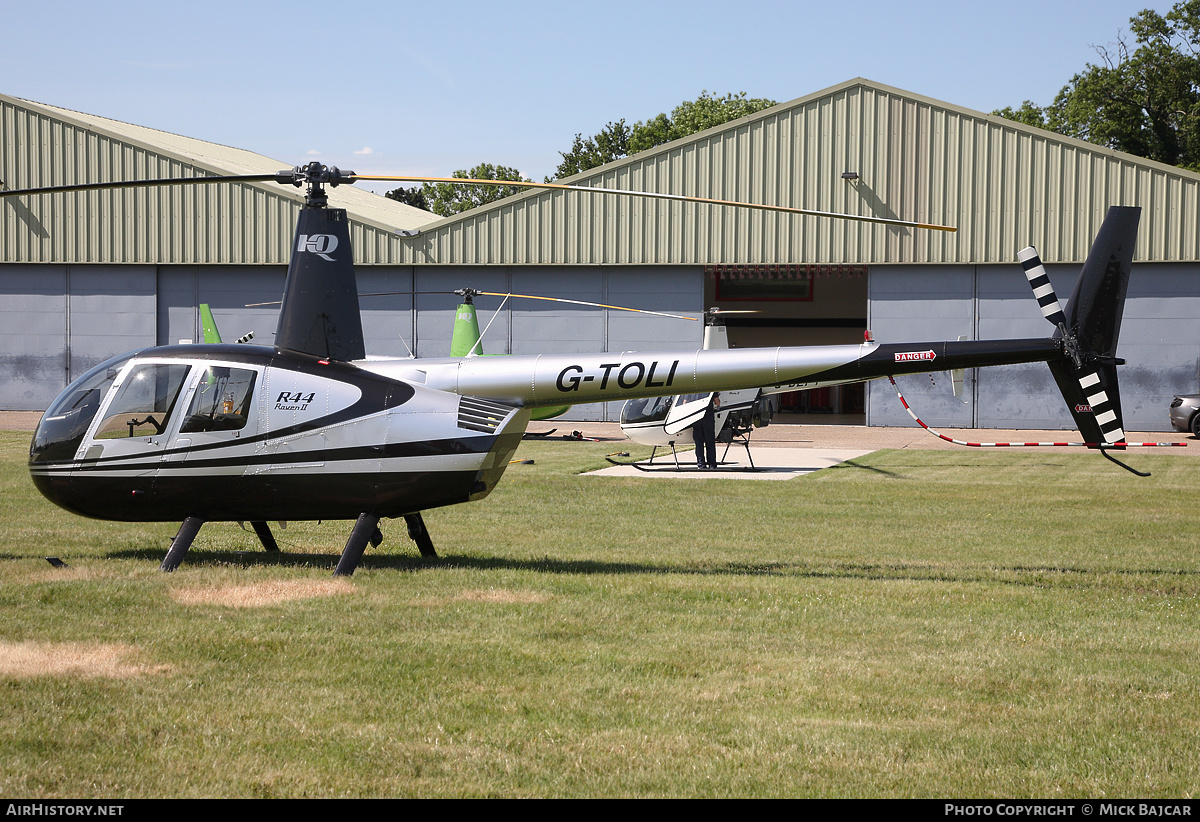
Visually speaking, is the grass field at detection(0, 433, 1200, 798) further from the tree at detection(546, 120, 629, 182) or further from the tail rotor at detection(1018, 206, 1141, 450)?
the tree at detection(546, 120, 629, 182)

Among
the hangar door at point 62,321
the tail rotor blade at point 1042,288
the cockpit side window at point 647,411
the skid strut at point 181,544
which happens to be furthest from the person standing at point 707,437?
the hangar door at point 62,321

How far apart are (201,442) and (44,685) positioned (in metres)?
3.65

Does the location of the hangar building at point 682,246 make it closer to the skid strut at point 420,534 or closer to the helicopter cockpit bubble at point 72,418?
the skid strut at point 420,534

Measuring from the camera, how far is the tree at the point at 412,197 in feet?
315

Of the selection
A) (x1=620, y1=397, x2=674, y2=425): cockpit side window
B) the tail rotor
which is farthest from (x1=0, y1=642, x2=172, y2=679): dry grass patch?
(x1=620, y1=397, x2=674, y2=425): cockpit side window

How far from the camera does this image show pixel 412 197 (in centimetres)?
9888

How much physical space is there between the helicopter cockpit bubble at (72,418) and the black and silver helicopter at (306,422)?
0.04 feet

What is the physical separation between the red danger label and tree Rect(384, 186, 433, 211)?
87.2m

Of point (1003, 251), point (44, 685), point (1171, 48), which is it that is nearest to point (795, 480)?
point (44, 685)

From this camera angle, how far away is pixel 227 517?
960 centimetres

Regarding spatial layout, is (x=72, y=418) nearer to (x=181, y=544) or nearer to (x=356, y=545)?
(x=181, y=544)

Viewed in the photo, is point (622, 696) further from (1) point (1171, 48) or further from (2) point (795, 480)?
(1) point (1171, 48)

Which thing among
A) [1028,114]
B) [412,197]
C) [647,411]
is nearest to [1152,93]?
[1028,114]

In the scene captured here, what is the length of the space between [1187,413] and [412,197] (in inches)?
3123
